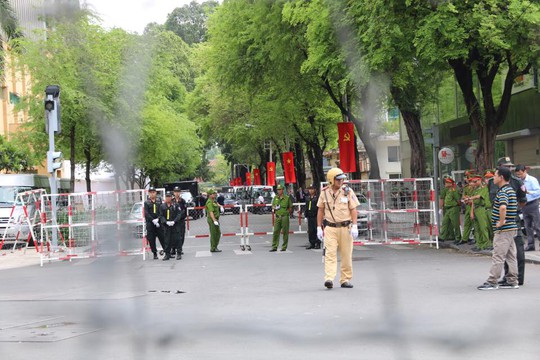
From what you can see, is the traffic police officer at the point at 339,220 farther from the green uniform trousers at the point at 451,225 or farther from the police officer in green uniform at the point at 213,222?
the police officer in green uniform at the point at 213,222

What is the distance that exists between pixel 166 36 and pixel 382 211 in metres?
17.7

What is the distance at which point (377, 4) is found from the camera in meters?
16.3

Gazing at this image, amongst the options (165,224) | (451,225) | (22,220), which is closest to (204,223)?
(22,220)

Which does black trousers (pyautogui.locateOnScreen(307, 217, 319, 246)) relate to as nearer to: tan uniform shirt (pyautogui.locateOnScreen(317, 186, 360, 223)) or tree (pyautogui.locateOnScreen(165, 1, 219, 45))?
tan uniform shirt (pyautogui.locateOnScreen(317, 186, 360, 223))

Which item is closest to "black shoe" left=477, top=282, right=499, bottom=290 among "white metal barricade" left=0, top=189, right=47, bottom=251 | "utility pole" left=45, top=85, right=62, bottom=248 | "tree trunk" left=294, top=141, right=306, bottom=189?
"utility pole" left=45, top=85, right=62, bottom=248

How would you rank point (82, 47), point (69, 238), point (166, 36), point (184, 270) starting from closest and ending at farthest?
point (166, 36) < point (82, 47) < point (184, 270) < point (69, 238)

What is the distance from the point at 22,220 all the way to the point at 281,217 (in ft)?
29.3

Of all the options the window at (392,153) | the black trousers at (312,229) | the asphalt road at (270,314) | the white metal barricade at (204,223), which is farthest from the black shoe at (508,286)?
the window at (392,153)

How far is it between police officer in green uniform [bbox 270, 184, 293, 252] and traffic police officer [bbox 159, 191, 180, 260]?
9.70 ft

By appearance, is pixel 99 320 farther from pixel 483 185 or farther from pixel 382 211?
pixel 382 211

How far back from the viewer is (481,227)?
1731 centimetres

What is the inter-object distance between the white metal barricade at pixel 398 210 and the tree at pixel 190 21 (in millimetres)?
17010

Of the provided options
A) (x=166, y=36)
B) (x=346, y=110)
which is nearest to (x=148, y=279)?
(x=166, y=36)

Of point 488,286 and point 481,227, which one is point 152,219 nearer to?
point 481,227
